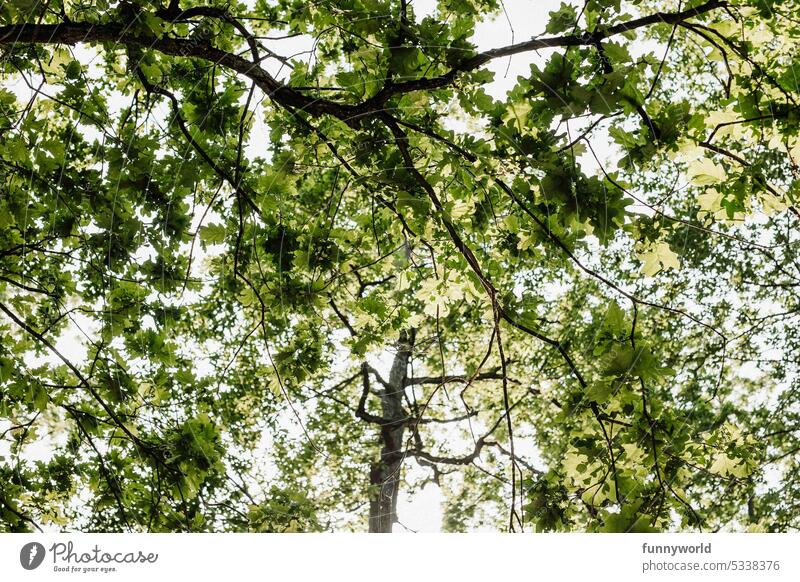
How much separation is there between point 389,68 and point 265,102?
0.56 meters

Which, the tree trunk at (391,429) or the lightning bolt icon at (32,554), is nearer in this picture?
the lightning bolt icon at (32,554)

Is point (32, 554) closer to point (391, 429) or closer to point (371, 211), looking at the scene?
point (371, 211)

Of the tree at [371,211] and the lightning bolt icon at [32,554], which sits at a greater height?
the tree at [371,211]

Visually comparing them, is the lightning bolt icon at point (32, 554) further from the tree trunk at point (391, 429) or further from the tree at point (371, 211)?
the tree trunk at point (391, 429)

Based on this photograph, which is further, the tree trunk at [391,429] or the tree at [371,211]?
the tree trunk at [391,429]

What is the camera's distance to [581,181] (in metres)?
0.88

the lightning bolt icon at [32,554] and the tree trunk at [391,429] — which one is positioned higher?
the tree trunk at [391,429]

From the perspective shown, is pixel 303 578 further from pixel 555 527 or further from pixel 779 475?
pixel 779 475

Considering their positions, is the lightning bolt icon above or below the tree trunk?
below

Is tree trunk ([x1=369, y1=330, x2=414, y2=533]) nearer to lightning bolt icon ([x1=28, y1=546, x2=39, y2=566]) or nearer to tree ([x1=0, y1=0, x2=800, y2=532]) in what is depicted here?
tree ([x1=0, y1=0, x2=800, y2=532])

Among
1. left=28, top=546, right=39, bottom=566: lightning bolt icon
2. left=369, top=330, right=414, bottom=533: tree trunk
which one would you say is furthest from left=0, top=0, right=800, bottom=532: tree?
left=369, top=330, right=414, bottom=533: tree trunk

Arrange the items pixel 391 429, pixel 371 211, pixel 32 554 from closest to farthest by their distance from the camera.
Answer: pixel 32 554 → pixel 371 211 → pixel 391 429

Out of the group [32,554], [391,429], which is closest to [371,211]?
[32,554]

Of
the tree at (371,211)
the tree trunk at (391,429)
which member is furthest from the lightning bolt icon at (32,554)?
the tree trunk at (391,429)
